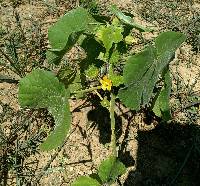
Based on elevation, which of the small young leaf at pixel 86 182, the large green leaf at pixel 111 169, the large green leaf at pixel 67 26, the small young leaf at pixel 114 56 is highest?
the large green leaf at pixel 67 26

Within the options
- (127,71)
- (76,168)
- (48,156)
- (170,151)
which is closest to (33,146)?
(48,156)

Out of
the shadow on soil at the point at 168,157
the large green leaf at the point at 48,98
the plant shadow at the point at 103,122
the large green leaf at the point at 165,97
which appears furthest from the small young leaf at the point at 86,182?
the plant shadow at the point at 103,122

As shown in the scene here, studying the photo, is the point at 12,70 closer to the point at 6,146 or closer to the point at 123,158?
the point at 6,146

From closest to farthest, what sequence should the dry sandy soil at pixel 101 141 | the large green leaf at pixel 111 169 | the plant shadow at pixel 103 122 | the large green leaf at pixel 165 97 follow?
the large green leaf at pixel 111 169
the large green leaf at pixel 165 97
the dry sandy soil at pixel 101 141
the plant shadow at pixel 103 122

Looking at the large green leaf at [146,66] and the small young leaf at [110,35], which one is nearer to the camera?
the large green leaf at [146,66]

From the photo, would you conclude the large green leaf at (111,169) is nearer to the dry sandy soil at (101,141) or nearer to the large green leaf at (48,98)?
the large green leaf at (48,98)

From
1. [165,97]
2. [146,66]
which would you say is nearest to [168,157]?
[165,97]
